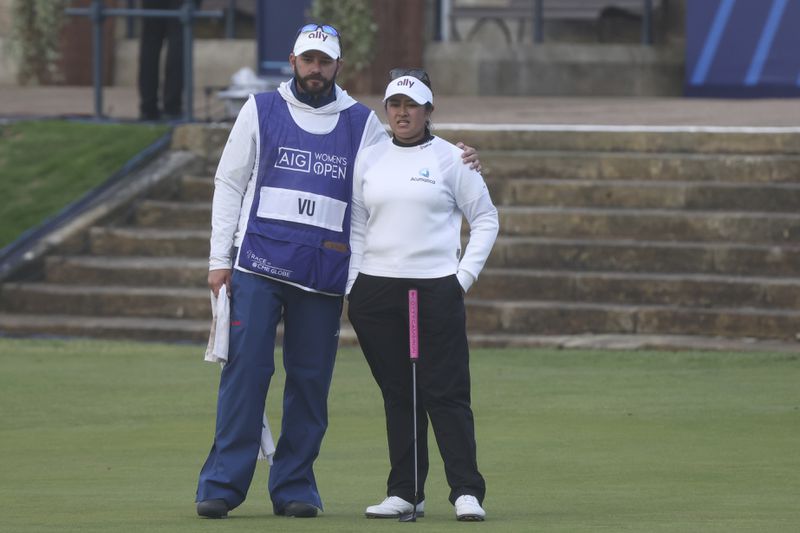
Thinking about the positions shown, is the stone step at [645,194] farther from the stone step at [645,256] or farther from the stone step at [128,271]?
the stone step at [128,271]

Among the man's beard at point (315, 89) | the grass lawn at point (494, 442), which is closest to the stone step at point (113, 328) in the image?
the grass lawn at point (494, 442)

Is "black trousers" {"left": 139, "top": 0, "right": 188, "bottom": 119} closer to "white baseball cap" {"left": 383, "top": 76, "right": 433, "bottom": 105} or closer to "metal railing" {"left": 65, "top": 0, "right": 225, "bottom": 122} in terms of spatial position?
"metal railing" {"left": 65, "top": 0, "right": 225, "bottom": 122}

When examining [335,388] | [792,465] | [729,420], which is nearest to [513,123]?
[335,388]

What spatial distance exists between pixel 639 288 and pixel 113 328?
4.04m

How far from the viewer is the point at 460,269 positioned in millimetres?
6891

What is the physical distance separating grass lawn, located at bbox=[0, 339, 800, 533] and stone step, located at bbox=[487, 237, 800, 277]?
1372 millimetres

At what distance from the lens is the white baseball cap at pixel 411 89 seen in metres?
6.80

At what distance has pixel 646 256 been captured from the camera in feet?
45.9

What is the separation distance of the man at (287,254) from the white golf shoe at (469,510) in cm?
61

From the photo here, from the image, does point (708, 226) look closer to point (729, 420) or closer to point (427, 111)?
point (729, 420)

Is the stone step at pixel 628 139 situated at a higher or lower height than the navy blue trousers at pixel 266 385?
higher

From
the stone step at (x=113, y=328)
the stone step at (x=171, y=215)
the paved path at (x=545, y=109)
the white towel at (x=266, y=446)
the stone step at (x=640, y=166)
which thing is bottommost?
the stone step at (x=113, y=328)

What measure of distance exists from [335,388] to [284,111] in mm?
4544

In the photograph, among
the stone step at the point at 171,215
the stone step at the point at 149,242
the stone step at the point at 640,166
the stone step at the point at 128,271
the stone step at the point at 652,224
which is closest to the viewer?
the stone step at the point at 652,224
